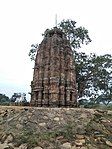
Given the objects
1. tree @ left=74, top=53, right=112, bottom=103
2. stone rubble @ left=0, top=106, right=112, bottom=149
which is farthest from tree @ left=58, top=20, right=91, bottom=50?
stone rubble @ left=0, top=106, right=112, bottom=149

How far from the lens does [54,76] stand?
17.1 m

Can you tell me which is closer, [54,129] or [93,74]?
[54,129]

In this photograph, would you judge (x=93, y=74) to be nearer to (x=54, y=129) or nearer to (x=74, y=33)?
(x=74, y=33)

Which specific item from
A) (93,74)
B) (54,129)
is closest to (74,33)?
(93,74)

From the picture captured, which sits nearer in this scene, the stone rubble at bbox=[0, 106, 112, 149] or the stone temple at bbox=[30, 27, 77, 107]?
the stone rubble at bbox=[0, 106, 112, 149]

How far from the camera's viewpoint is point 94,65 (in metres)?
24.8

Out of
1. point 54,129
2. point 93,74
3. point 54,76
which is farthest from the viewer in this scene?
point 93,74

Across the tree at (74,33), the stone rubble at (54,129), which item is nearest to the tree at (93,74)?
the tree at (74,33)

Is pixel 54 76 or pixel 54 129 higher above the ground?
pixel 54 76

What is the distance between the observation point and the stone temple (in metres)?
17.0

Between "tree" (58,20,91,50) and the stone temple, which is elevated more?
"tree" (58,20,91,50)

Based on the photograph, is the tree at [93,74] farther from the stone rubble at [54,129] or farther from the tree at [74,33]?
the stone rubble at [54,129]

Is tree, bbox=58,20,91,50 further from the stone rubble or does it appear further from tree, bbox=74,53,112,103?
the stone rubble

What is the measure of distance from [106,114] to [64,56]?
5.50m
